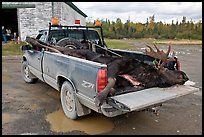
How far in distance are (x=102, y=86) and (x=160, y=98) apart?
3.18ft

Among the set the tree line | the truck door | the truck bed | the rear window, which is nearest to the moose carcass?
the truck bed

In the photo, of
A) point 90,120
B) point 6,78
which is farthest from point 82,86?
point 6,78

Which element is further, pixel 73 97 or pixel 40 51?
pixel 40 51

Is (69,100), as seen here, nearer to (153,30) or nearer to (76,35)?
(76,35)

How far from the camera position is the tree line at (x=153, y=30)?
174ft

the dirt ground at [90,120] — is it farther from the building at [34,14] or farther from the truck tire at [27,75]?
the building at [34,14]

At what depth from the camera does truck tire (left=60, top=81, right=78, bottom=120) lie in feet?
13.5

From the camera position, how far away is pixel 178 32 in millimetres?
55250

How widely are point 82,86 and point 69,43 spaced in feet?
8.17

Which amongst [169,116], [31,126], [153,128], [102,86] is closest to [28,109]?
[31,126]

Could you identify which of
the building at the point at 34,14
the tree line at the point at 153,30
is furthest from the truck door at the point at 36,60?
the tree line at the point at 153,30

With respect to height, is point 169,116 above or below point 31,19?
below

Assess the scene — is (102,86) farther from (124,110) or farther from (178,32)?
(178,32)

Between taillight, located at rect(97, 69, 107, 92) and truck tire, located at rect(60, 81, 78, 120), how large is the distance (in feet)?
2.86
